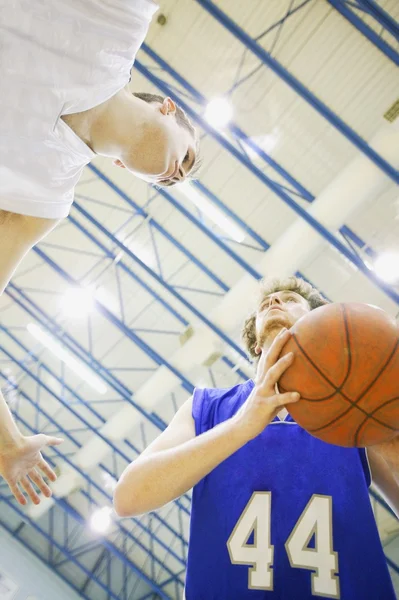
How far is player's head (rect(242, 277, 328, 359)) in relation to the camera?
7.36 ft

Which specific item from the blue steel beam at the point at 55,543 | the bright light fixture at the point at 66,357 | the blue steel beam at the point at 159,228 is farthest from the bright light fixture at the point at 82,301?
the blue steel beam at the point at 55,543

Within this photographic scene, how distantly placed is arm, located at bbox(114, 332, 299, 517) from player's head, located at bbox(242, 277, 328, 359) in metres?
0.58

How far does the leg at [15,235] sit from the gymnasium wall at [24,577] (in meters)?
10.9

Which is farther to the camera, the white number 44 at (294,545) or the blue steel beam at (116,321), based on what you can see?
the blue steel beam at (116,321)

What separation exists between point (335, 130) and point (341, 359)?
6599 mm

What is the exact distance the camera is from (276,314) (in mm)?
2270

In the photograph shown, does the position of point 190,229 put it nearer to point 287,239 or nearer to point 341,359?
point 287,239

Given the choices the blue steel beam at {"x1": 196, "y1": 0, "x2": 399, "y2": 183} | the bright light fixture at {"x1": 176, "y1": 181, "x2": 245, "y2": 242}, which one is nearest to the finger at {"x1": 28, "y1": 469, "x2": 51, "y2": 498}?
the blue steel beam at {"x1": 196, "y1": 0, "x2": 399, "y2": 183}

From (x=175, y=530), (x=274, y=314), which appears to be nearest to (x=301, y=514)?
(x=274, y=314)

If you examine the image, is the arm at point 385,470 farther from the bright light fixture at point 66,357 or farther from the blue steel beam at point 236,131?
the bright light fixture at point 66,357

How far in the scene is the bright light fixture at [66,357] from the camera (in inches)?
414

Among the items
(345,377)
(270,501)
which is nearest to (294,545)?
(270,501)

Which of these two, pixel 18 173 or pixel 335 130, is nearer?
pixel 18 173

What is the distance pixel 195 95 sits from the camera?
7.42 m
